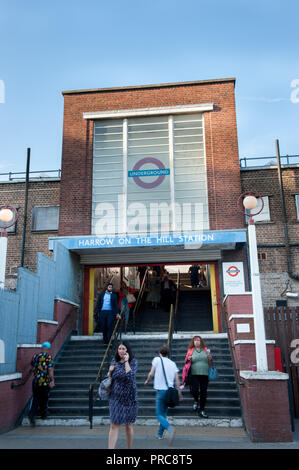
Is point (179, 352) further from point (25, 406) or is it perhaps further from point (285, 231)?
point (285, 231)

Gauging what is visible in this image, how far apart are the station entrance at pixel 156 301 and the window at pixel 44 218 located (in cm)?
309

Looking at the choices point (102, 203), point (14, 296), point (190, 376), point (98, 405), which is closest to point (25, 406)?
point (98, 405)

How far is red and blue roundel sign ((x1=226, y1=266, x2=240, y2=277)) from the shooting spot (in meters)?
13.8

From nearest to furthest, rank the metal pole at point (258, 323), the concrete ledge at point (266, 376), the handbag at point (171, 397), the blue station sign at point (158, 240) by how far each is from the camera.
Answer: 1. the handbag at point (171, 397)
2. the concrete ledge at point (266, 376)
3. the metal pole at point (258, 323)
4. the blue station sign at point (158, 240)

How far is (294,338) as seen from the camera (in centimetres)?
1062

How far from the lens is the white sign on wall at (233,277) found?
45.0ft

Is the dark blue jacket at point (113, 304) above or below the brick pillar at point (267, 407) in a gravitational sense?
above

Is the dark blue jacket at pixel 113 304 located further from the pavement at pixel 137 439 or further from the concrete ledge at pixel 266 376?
the concrete ledge at pixel 266 376

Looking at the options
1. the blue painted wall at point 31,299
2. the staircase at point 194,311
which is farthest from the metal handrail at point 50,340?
the staircase at point 194,311

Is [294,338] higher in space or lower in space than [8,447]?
higher

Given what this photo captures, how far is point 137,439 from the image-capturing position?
748 centimetres

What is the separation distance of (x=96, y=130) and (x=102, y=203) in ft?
9.25
